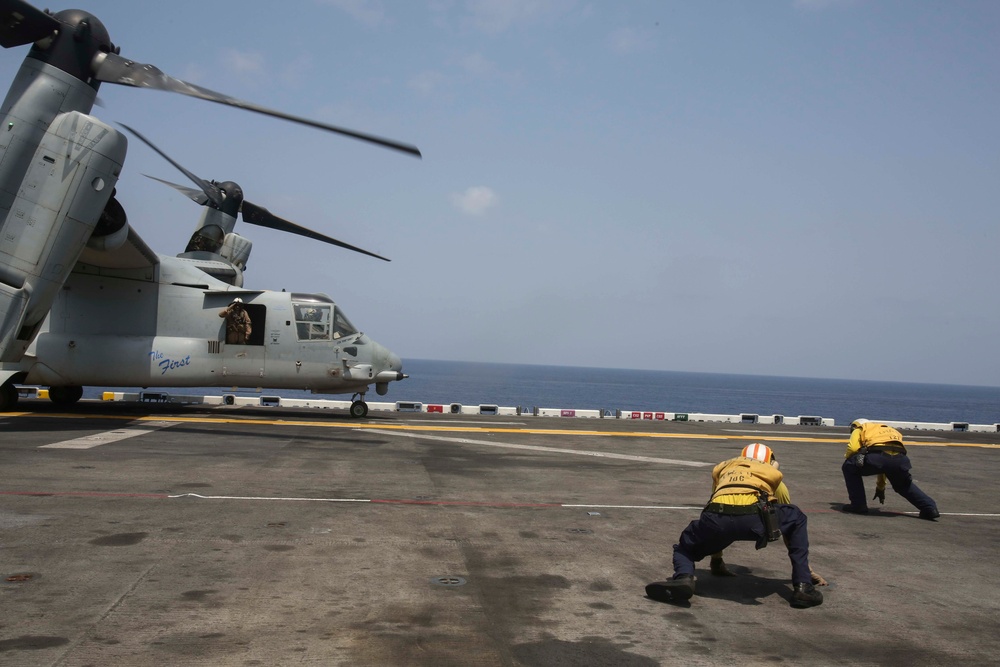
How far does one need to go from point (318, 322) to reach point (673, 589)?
1753cm

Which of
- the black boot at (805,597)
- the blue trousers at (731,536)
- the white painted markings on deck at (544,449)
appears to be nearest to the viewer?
the black boot at (805,597)

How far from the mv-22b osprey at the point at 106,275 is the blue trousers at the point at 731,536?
9.82 m

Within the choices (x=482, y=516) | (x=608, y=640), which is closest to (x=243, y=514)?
(x=482, y=516)

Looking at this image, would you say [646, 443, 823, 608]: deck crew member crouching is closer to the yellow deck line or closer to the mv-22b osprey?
the mv-22b osprey

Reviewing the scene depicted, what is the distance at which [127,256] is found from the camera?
68.4ft

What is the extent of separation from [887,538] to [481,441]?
11.2 m

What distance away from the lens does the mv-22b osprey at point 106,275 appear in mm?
16469

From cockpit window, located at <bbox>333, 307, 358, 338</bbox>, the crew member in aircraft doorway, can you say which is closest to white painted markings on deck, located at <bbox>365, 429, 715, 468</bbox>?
cockpit window, located at <bbox>333, 307, 358, 338</bbox>

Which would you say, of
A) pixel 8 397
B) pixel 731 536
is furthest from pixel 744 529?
pixel 8 397

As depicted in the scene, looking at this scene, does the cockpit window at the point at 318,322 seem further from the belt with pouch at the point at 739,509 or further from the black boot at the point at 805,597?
the black boot at the point at 805,597

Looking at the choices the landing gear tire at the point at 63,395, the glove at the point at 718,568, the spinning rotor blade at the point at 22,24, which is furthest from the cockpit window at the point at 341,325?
the glove at the point at 718,568

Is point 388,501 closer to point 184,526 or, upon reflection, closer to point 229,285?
point 184,526

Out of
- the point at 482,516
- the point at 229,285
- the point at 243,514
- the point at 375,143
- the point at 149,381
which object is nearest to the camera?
the point at 243,514

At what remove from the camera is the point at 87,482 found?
37.4 feet
